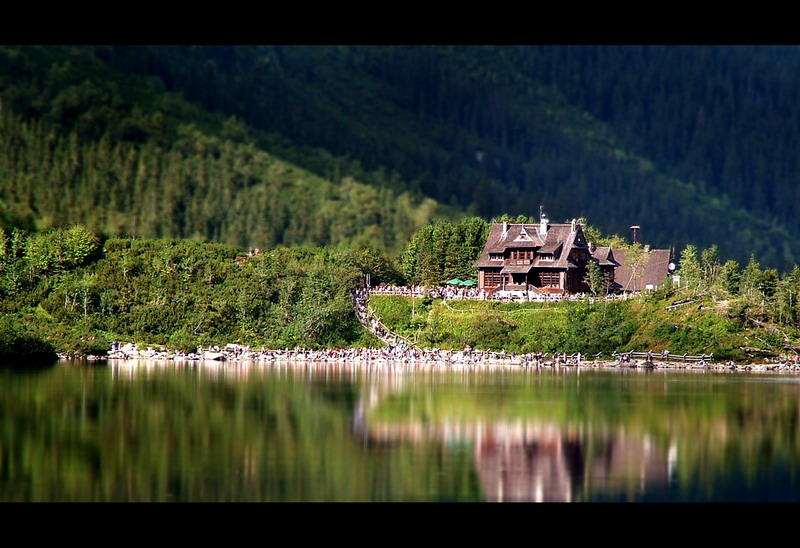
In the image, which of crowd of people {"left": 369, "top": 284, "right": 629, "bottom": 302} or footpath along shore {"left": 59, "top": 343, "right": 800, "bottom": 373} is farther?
crowd of people {"left": 369, "top": 284, "right": 629, "bottom": 302}

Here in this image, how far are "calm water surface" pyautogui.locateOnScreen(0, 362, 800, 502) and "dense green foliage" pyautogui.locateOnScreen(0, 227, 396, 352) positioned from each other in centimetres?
1618

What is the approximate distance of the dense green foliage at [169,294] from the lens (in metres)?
76.2

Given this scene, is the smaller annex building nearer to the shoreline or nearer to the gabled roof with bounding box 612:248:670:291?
the gabled roof with bounding box 612:248:670:291

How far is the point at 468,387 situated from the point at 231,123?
90.9m

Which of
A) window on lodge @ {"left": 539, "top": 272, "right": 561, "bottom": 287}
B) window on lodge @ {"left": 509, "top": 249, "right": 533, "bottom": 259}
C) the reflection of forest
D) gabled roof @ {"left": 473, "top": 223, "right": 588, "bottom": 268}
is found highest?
gabled roof @ {"left": 473, "top": 223, "right": 588, "bottom": 268}

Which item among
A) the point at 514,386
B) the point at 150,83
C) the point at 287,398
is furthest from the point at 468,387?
the point at 150,83

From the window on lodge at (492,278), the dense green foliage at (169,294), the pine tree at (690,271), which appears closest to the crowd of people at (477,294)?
the window on lodge at (492,278)

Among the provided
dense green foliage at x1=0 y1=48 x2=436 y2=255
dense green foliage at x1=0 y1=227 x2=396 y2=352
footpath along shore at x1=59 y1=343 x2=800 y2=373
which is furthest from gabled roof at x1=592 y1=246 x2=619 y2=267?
footpath along shore at x1=59 y1=343 x2=800 y2=373

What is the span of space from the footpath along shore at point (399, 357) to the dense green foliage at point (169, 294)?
1.12m

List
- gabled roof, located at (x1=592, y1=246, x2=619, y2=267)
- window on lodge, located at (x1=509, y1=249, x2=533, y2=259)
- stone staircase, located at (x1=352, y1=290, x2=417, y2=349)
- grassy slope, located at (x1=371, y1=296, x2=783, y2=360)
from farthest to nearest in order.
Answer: gabled roof, located at (x1=592, y1=246, x2=619, y2=267) → window on lodge, located at (x1=509, y1=249, x2=533, y2=259) → stone staircase, located at (x1=352, y1=290, x2=417, y2=349) → grassy slope, located at (x1=371, y1=296, x2=783, y2=360)

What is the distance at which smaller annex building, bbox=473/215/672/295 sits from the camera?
270 ft

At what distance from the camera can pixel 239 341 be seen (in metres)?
76.6

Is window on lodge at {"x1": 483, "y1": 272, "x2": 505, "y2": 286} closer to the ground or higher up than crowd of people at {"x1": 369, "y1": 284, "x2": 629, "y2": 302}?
higher up
